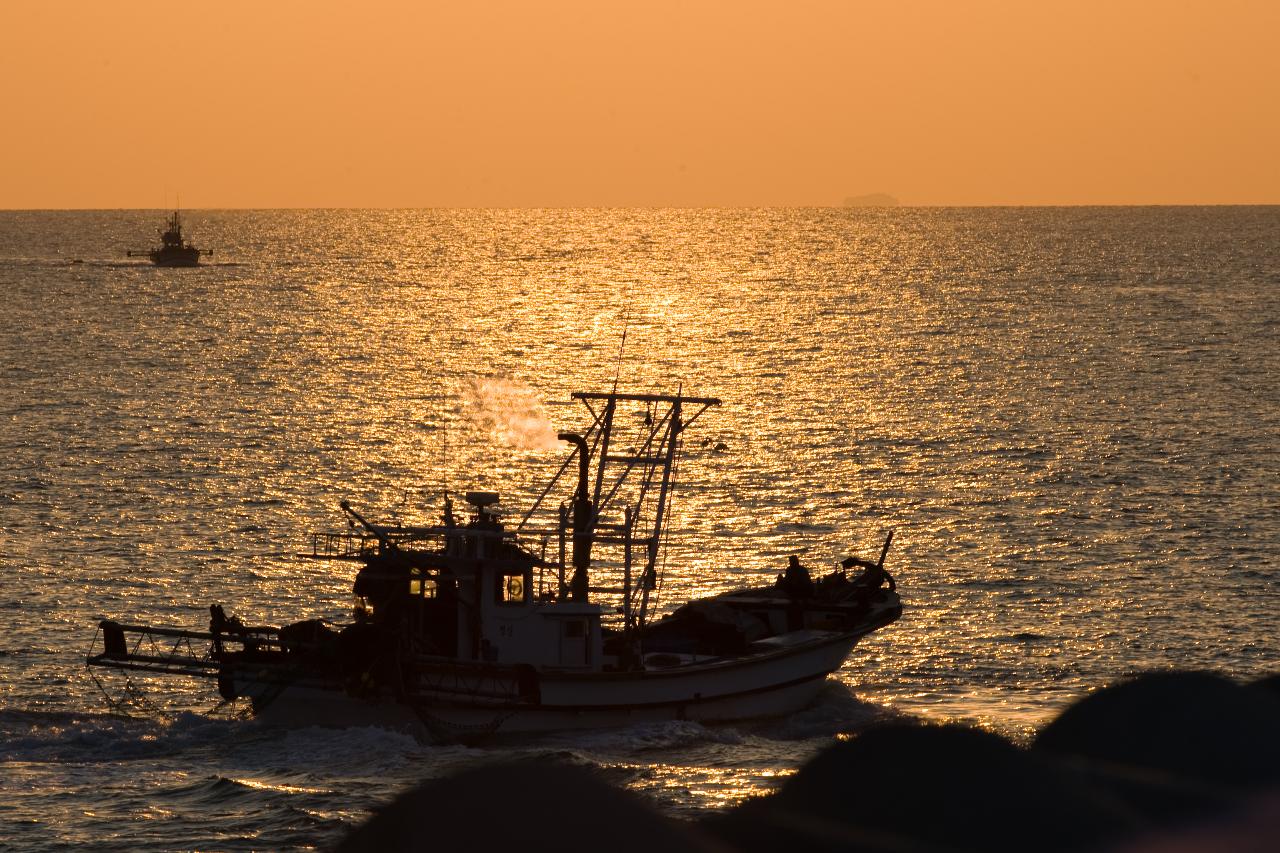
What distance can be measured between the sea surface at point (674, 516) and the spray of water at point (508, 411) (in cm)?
54

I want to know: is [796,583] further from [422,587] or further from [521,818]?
[521,818]

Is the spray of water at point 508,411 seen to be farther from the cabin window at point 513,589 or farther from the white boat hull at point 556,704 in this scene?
the cabin window at point 513,589

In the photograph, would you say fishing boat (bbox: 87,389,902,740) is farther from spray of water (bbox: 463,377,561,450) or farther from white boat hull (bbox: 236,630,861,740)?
spray of water (bbox: 463,377,561,450)

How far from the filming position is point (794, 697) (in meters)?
40.8

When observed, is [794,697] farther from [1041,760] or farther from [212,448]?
[212,448]

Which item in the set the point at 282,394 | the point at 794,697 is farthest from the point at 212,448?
the point at 794,697

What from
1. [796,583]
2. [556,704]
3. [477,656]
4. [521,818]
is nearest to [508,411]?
[796,583]

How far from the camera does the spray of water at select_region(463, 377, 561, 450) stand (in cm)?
9738

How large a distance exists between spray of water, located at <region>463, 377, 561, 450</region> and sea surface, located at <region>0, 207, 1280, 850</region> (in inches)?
21.1

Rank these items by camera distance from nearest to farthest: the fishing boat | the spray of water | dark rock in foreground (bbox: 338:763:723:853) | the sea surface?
dark rock in foreground (bbox: 338:763:723:853) < the sea surface < the fishing boat < the spray of water

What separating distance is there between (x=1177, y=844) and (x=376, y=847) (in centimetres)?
375

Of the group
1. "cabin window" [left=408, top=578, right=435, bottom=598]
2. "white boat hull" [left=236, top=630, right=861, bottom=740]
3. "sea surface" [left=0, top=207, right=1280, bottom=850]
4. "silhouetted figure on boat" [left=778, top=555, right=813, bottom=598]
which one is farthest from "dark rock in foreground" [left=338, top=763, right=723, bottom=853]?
"silhouetted figure on boat" [left=778, top=555, right=813, bottom=598]

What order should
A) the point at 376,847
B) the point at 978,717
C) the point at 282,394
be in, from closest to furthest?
the point at 376,847
the point at 978,717
the point at 282,394

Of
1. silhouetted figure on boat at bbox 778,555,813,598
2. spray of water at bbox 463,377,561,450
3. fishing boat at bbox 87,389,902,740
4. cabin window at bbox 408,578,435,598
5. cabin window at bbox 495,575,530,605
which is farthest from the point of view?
spray of water at bbox 463,377,561,450
